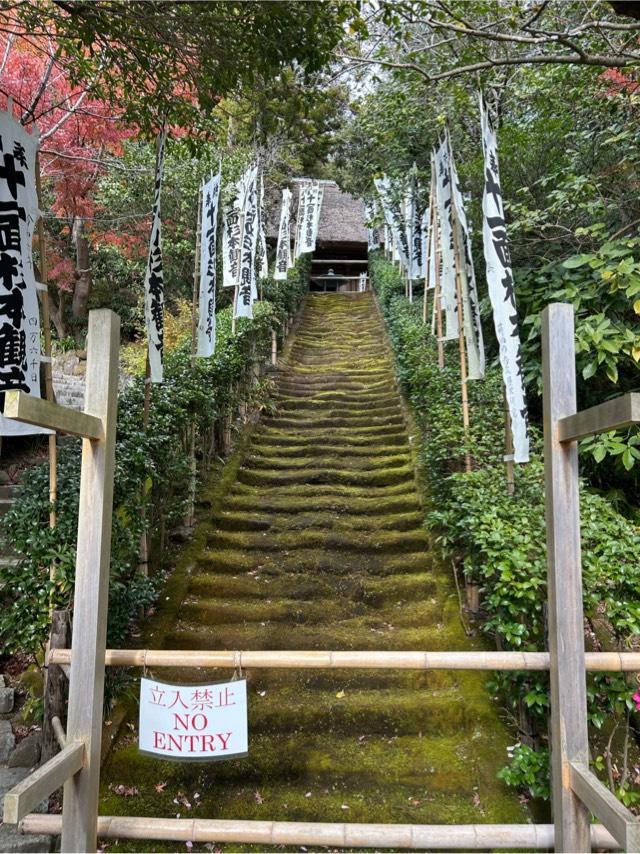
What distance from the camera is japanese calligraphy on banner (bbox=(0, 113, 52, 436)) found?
10.3 ft

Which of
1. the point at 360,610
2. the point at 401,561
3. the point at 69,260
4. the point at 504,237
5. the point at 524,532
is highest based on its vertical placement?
the point at 69,260

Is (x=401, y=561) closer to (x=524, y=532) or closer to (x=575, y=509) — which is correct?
(x=524, y=532)

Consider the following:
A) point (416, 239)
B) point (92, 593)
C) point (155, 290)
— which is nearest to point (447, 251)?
point (155, 290)

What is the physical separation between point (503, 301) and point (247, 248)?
5.94 m

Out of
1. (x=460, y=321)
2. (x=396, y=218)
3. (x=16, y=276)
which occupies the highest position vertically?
(x=396, y=218)

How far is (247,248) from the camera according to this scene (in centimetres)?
903

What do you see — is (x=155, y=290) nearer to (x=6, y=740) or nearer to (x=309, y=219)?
(x=6, y=740)

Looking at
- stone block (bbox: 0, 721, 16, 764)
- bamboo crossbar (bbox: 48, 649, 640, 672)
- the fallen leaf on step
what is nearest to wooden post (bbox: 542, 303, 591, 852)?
bamboo crossbar (bbox: 48, 649, 640, 672)

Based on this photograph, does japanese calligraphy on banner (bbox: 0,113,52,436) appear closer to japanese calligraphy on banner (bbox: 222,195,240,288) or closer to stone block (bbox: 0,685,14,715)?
stone block (bbox: 0,685,14,715)

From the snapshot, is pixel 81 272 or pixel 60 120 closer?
pixel 60 120

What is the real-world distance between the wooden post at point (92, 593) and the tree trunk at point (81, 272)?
11.8 metres

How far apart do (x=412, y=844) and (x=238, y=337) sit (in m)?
6.70

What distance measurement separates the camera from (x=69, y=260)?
13.4 m

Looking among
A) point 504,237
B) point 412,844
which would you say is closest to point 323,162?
point 504,237
